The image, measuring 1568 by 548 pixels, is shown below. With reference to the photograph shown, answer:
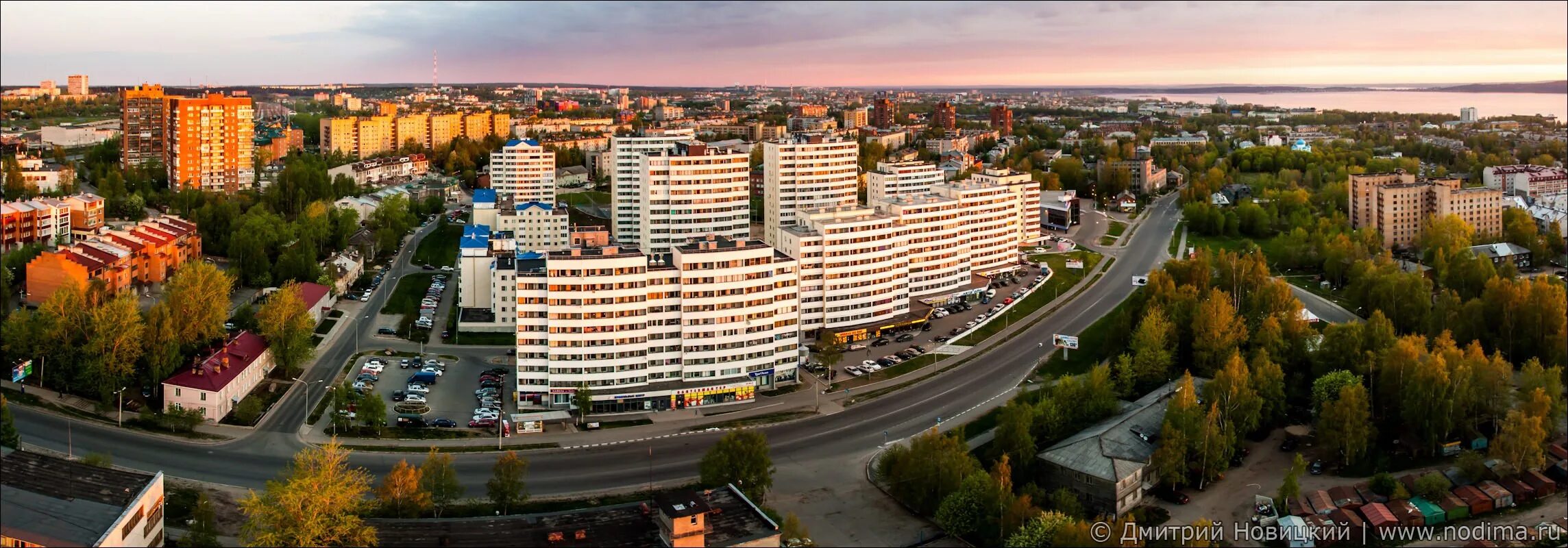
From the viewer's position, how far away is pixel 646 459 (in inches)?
1000

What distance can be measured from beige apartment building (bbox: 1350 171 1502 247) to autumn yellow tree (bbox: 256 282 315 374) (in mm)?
41975

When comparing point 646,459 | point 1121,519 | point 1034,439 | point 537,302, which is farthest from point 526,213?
point 1121,519

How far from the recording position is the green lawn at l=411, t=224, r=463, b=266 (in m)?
46.7

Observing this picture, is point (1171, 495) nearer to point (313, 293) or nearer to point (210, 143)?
point (313, 293)

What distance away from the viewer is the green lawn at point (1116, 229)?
55156 mm

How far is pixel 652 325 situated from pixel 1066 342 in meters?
11.9

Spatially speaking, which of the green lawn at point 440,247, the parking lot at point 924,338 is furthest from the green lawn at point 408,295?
the parking lot at point 924,338

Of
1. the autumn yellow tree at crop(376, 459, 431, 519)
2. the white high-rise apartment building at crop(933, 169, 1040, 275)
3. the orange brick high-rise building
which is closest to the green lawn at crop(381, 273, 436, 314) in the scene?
the autumn yellow tree at crop(376, 459, 431, 519)

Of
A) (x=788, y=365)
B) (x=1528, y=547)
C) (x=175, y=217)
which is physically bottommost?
(x=1528, y=547)

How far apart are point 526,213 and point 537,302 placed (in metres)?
17.6

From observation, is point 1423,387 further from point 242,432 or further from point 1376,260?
point 242,432

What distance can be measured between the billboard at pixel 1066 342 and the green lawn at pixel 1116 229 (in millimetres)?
21936

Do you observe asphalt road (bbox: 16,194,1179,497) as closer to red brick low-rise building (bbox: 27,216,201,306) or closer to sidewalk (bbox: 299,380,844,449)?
sidewalk (bbox: 299,380,844,449)

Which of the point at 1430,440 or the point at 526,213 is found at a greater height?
the point at 526,213
